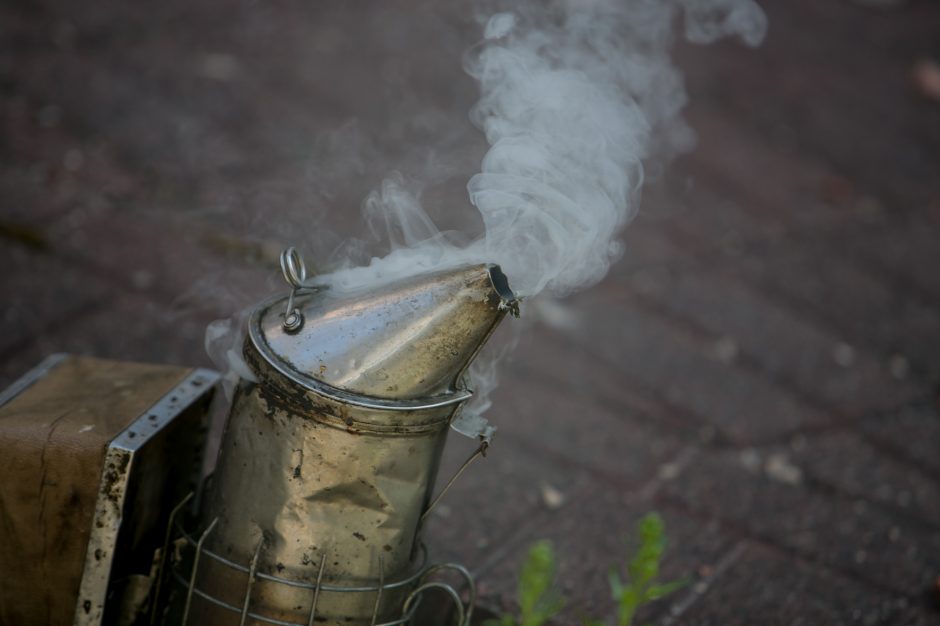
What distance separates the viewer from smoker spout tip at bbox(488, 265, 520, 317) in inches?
63.2

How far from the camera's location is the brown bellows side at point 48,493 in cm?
169

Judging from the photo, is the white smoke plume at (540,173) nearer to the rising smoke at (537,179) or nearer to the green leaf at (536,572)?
the rising smoke at (537,179)

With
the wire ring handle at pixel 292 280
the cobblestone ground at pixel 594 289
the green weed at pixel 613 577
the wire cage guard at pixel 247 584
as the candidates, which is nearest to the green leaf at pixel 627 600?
the green weed at pixel 613 577

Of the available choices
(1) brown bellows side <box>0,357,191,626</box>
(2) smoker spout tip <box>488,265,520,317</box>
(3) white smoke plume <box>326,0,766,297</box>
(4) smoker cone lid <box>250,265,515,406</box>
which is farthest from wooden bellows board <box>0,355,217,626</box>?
(2) smoker spout tip <box>488,265,520,317</box>

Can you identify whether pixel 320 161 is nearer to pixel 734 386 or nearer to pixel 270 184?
pixel 270 184

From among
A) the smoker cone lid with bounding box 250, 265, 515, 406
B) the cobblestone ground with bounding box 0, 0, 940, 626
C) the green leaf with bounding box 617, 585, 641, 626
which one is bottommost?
the cobblestone ground with bounding box 0, 0, 940, 626

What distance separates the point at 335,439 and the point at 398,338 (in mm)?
188

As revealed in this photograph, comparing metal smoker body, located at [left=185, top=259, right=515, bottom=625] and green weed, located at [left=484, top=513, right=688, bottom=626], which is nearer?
metal smoker body, located at [left=185, top=259, right=515, bottom=625]

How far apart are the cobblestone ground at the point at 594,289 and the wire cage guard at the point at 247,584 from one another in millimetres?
540

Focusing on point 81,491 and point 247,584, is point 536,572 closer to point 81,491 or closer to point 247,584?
point 247,584

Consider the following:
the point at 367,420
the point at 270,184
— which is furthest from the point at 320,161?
the point at 367,420

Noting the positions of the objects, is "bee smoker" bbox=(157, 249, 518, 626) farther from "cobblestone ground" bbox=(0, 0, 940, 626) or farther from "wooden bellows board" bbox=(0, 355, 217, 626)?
"cobblestone ground" bbox=(0, 0, 940, 626)

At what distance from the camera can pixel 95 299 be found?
10.5 ft

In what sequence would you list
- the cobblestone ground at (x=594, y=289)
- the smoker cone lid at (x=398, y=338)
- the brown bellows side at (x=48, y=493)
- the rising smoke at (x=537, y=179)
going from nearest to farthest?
the smoker cone lid at (x=398, y=338), the brown bellows side at (x=48, y=493), the rising smoke at (x=537, y=179), the cobblestone ground at (x=594, y=289)
